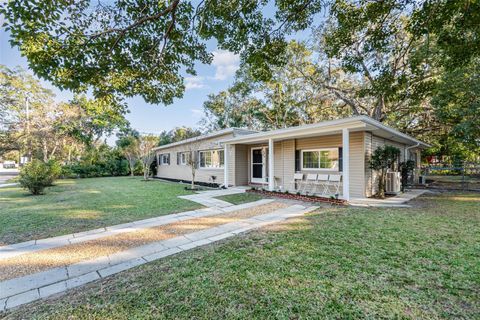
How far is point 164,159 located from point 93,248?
53.0ft

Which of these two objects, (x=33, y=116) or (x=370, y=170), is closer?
(x=370, y=170)

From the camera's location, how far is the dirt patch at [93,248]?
9.91ft

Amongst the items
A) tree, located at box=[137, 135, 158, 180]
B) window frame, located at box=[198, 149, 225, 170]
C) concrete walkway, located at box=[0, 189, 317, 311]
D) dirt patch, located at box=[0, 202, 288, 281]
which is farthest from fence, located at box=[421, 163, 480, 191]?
tree, located at box=[137, 135, 158, 180]

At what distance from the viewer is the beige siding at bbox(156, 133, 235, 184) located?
12602 millimetres

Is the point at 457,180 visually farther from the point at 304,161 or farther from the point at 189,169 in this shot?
the point at 189,169

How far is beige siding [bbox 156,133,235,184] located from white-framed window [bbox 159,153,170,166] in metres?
0.21

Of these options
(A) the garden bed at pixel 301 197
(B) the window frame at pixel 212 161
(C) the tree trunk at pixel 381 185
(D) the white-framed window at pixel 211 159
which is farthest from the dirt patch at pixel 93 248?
(D) the white-framed window at pixel 211 159

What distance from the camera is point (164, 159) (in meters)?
19.2

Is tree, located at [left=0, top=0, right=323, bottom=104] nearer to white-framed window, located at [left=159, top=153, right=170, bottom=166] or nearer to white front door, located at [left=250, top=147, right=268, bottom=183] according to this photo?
white front door, located at [left=250, top=147, right=268, bottom=183]

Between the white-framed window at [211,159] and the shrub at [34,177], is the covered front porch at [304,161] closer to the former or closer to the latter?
the white-framed window at [211,159]

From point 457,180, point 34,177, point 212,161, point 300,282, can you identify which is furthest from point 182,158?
point 457,180

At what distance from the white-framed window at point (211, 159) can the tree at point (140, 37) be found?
24.4ft

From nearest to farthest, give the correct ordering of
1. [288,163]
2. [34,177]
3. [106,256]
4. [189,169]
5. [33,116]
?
1. [106,256]
2. [34,177]
3. [288,163]
4. [189,169]
5. [33,116]

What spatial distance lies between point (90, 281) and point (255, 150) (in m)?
9.91
